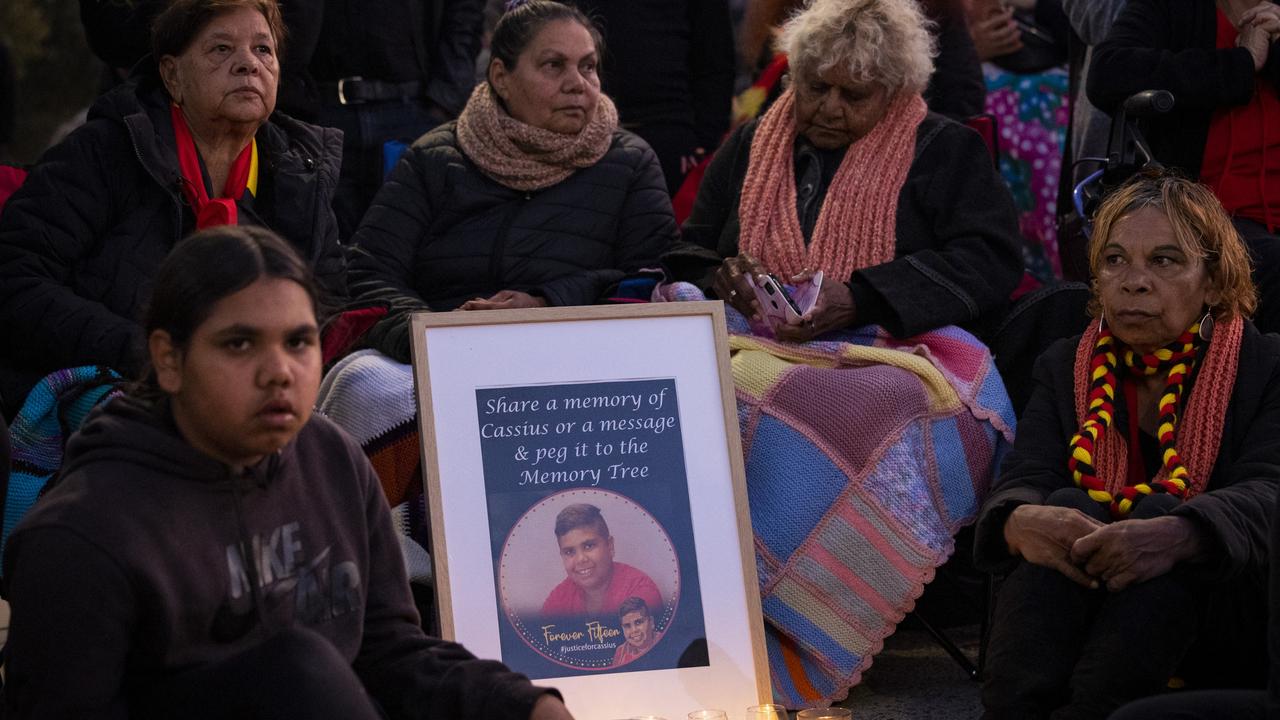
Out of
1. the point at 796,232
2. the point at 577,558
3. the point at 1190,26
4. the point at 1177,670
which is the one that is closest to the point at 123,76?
the point at 796,232

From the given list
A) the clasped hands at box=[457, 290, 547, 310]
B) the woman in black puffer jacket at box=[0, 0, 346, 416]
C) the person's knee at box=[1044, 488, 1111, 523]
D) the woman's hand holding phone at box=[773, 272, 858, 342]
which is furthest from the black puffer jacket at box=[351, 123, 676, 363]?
the person's knee at box=[1044, 488, 1111, 523]

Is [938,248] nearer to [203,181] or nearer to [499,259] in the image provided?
[499,259]

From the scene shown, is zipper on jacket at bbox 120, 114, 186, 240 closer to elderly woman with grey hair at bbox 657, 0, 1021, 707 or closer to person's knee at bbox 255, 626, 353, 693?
elderly woman with grey hair at bbox 657, 0, 1021, 707

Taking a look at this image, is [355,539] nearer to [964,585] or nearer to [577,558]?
[577,558]

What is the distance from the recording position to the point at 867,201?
4.29 meters

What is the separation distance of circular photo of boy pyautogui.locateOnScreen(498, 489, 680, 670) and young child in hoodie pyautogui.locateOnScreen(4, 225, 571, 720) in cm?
76

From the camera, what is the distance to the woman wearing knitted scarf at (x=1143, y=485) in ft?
10.2

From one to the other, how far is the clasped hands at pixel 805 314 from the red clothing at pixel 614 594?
0.97 metres

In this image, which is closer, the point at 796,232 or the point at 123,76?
the point at 796,232

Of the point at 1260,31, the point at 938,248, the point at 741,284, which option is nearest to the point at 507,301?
the point at 741,284

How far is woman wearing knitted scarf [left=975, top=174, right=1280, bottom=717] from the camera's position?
3.10m

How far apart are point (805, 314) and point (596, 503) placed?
93 cm

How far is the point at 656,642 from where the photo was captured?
338 centimetres

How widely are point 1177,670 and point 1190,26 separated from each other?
6.73 ft
